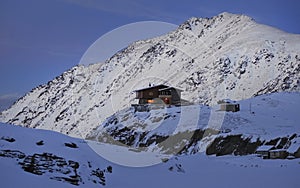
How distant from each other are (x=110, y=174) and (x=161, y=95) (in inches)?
2281

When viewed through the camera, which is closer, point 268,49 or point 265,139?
point 265,139

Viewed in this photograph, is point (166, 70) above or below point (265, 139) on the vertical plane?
above

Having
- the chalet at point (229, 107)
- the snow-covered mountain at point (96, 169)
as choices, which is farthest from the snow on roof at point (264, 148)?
the chalet at point (229, 107)

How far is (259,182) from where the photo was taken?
15883mm

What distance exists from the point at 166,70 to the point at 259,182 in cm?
16928

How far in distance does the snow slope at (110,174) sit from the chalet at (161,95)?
2073 inches

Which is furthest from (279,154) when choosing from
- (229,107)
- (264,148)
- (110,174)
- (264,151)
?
(229,107)

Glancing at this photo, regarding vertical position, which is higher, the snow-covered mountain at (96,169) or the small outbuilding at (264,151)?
the small outbuilding at (264,151)

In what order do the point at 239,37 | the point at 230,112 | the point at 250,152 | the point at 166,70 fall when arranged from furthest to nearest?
the point at 166,70 → the point at 239,37 → the point at 230,112 → the point at 250,152

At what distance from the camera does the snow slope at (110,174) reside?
11.0m

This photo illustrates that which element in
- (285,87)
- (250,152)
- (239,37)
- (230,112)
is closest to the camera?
(250,152)

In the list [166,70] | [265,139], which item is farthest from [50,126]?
[265,139]

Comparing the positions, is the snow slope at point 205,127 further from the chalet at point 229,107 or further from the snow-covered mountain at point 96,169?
the snow-covered mountain at point 96,169

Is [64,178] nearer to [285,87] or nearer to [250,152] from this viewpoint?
[250,152]
